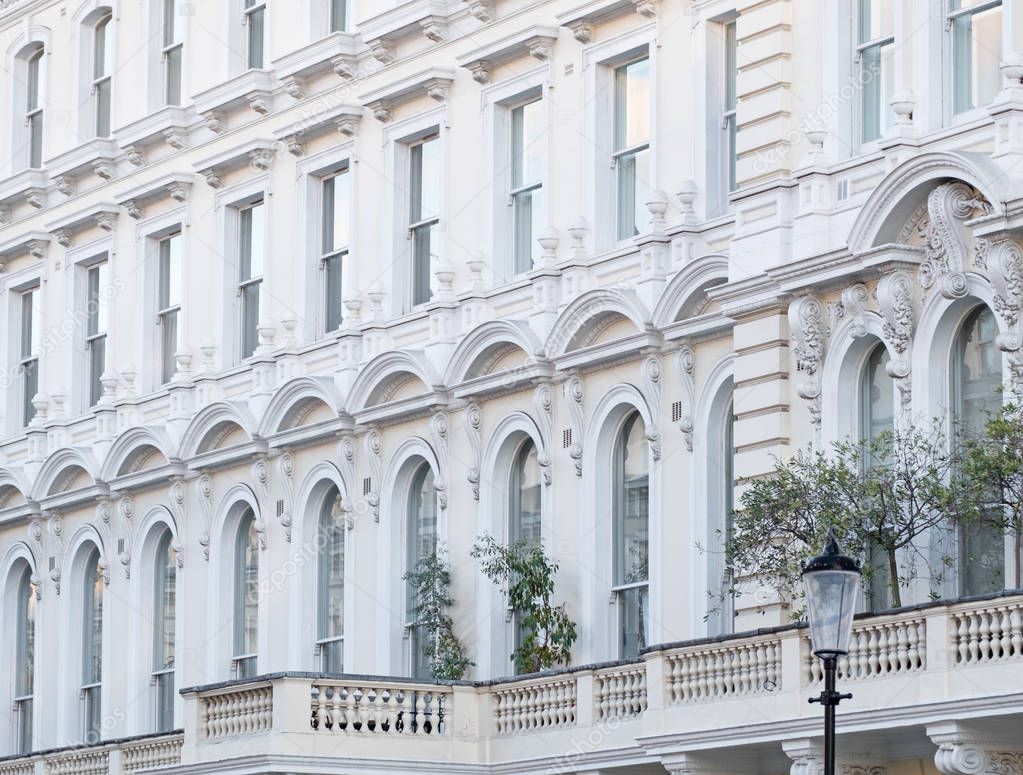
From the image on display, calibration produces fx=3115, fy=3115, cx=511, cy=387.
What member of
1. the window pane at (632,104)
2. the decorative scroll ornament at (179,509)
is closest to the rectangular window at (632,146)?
the window pane at (632,104)

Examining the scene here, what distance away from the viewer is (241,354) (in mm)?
43188

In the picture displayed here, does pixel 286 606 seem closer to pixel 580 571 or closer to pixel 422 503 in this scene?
pixel 422 503

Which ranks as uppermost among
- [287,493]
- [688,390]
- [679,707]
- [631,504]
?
[287,493]

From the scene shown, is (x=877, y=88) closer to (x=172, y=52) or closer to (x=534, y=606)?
(x=534, y=606)

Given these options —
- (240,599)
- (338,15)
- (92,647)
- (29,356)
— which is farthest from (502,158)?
(29,356)

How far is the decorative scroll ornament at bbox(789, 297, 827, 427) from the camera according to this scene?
3186 cm

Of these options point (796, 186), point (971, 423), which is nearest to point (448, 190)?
point (796, 186)

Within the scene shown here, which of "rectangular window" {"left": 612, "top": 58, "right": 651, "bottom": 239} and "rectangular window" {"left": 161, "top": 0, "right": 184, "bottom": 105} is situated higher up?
"rectangular window" {"left": 161, "top": 0, "right": 184, "bottom": 105}

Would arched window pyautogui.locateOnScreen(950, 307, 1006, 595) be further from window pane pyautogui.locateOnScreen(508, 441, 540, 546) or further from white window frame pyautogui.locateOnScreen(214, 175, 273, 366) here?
white window frame pyautogui.locateOnScreen(214, 175, 273, 366)

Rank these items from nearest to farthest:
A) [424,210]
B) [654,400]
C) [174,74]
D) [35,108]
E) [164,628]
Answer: [654,400], [424,210], [164,628], [174,74], [35,108]

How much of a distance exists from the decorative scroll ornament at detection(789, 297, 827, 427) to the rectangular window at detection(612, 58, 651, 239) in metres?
4.28

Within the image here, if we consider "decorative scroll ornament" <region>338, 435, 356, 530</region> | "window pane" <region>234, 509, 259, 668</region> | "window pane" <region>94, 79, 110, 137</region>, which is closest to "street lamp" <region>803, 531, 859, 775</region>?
"decorative scroll ornament" <region>338, 435, 356, 530</region>

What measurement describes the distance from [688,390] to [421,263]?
6.47 m

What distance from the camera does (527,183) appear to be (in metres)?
38.1
